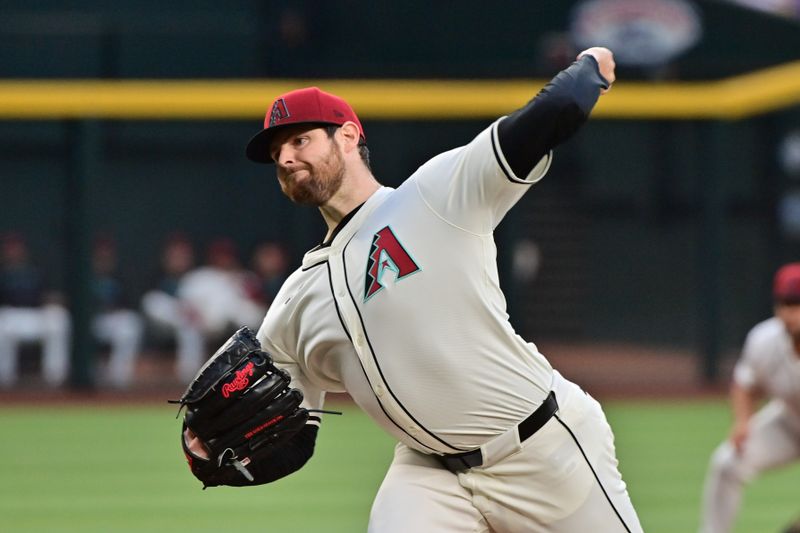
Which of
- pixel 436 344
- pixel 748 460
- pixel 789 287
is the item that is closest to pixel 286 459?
pixel 436 344

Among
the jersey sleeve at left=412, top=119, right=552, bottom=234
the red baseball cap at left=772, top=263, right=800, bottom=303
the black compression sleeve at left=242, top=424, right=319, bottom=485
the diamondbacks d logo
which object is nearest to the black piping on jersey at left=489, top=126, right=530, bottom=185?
the jersey sleeve at left=412, top=119, right=552, bottom=234

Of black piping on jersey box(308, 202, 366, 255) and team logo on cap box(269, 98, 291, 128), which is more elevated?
team logo on cap box(269, 98, 291, 128)

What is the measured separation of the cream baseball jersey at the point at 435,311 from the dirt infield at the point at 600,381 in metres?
10.7

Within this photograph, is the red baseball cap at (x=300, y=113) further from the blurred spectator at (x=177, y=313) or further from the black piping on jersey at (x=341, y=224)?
the blurred spectator at (x=177, y=313)

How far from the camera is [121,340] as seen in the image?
15.1 meters

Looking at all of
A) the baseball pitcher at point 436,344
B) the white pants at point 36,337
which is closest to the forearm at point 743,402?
the baseball pitcher at point 436,344

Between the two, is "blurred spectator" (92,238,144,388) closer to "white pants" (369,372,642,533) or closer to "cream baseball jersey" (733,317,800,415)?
"cream baseball jersey" (733,317,800,415)

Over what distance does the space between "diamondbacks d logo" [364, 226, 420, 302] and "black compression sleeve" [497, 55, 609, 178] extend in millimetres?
401

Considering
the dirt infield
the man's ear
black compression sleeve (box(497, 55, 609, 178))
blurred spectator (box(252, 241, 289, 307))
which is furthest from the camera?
blurred spectator (box(252, 241, 289, 307))

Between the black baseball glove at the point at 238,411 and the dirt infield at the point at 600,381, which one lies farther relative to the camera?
the dirt infield at the point at 600,381

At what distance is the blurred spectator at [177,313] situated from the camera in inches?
591

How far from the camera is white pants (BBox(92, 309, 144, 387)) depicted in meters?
15.1

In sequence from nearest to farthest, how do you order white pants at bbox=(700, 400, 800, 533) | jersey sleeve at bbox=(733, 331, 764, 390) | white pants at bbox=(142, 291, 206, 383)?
white pants at bbox=(700, 400, 800, 533), jersey sleeve at bbox=(733, 331, 764, 390), white pants at bbox=(142, 291, 206, 383)

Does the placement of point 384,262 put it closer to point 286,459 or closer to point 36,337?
point 286,459
